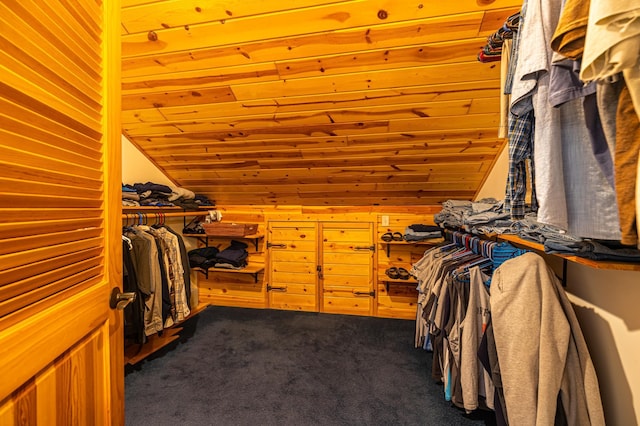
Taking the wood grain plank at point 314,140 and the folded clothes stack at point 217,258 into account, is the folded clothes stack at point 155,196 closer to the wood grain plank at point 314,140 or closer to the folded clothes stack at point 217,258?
the wood grain plank at point 314,140

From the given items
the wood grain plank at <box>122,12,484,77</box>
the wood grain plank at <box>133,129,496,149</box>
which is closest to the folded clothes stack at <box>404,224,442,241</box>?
the wood grain plank at <box>133,129,496,149</box>

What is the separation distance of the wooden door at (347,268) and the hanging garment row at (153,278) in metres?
1.60

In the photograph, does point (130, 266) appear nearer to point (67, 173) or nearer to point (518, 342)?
point (67, 173)

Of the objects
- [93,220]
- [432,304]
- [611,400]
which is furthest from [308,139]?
[611,400]

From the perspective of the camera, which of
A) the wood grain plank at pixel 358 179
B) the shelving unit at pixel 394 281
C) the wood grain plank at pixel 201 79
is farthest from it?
the shelving unit at pixel 394 281

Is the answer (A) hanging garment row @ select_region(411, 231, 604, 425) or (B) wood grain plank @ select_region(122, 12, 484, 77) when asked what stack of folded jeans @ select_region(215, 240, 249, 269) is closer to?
(B) wood grain plank @ select_region(122, 12, 484, 77)

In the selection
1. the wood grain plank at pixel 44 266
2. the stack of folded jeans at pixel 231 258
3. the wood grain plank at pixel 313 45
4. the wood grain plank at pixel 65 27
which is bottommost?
the stack of folded jeans at pixel 231 258

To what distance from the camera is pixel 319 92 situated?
1955mm

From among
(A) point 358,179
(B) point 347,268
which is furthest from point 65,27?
(B) point 347,268

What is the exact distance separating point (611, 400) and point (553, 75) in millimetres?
1281

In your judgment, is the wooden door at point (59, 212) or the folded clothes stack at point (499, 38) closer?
the wooden door at point (59, 212)

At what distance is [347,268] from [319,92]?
214 centimetres

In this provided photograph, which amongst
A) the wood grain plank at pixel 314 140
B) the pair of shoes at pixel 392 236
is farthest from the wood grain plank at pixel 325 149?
the pair of shoes at pixel 392 236

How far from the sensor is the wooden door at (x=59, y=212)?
56cm
